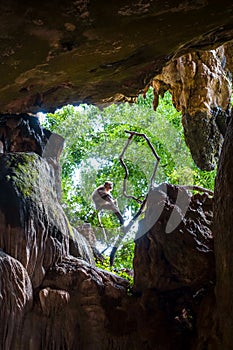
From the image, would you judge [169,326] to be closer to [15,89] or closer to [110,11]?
[15,89]

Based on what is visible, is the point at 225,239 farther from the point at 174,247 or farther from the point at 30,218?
the point at 30,218

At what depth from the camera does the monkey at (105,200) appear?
7.70 m

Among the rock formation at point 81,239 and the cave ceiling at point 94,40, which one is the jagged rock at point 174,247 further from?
the cave ceiling at point 94,40

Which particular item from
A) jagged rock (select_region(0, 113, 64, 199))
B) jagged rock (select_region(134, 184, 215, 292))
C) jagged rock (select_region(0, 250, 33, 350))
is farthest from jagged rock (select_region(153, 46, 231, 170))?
jagged rock (select_region(0, 250, 33, 350))

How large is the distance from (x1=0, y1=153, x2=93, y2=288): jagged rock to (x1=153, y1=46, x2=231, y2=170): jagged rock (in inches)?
87.0

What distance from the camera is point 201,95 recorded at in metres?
6.21

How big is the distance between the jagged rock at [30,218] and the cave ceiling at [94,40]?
86cm

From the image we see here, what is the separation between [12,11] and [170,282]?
8.99 ft

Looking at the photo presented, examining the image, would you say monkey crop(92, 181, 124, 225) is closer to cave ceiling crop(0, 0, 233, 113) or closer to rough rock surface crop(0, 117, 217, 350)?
rough rock surface crop(0, 117, 217, 350)

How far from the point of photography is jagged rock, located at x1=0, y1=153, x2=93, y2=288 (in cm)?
402

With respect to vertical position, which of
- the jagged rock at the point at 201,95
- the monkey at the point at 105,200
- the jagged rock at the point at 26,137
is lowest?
the jagged rock at the point at 26,137

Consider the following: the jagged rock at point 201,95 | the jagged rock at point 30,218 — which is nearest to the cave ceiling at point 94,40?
the jagged rock at point 30,218

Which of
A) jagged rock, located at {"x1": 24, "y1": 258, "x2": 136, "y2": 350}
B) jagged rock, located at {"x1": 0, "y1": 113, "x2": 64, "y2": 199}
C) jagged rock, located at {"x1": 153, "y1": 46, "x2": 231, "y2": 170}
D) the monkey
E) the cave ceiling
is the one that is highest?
jagged rock, located at {"x1": 153, "y1": 46, "x2": 231, "y2": 170}

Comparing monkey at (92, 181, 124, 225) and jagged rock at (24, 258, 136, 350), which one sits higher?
monkey at (92, 181, 124, 225)
